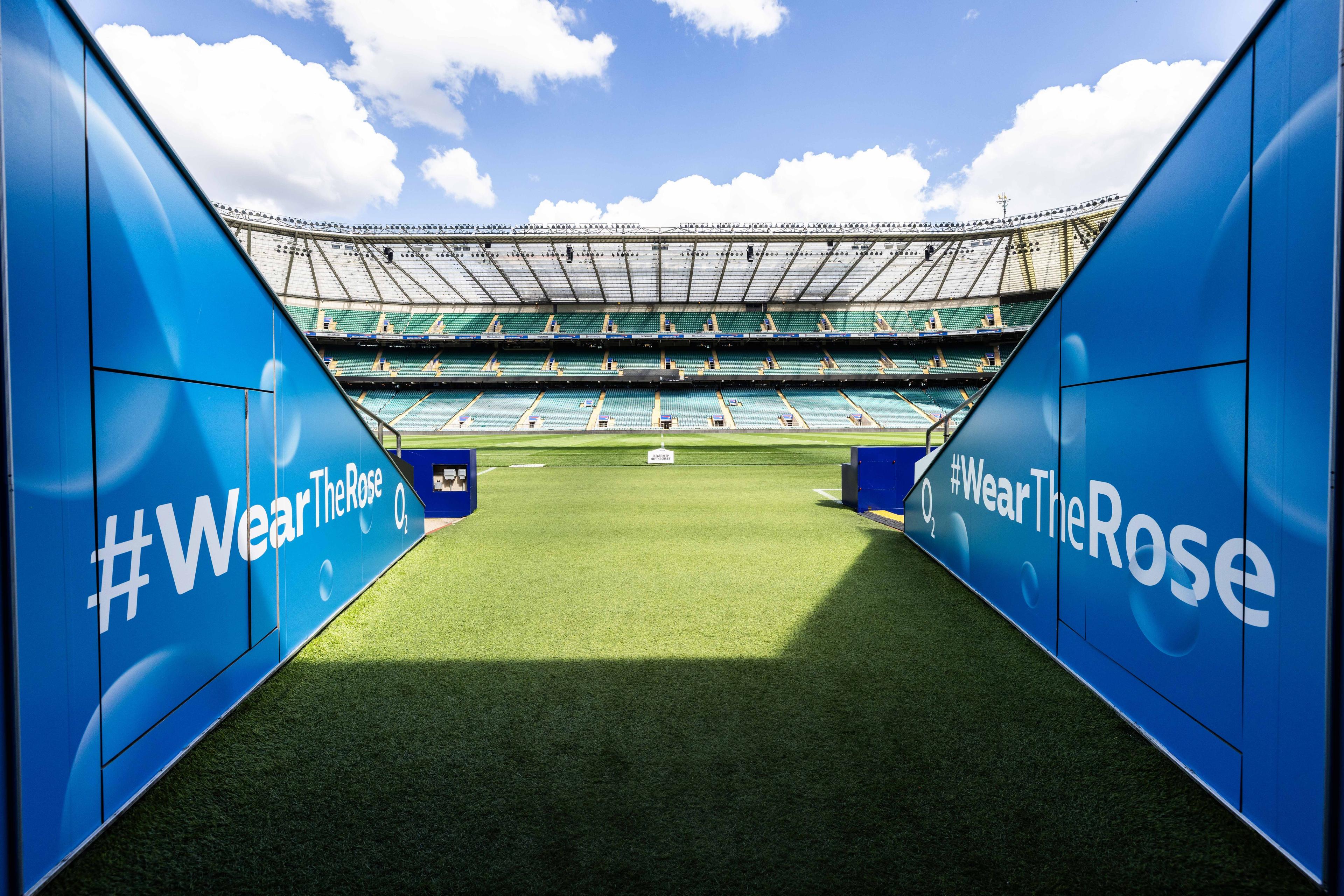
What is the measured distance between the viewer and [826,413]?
39594 millimetres

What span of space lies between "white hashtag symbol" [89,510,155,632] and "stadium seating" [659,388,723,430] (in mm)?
35682

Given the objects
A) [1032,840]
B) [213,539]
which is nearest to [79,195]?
[213,539]

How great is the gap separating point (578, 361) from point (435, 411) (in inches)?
459

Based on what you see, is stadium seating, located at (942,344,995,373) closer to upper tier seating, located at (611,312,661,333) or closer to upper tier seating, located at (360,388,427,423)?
upper tier seating, located at (611,312,661,333)

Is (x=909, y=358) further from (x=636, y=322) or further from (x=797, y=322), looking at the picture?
(x=636, y=322)

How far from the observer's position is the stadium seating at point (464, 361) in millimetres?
44406

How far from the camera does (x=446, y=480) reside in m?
8.17

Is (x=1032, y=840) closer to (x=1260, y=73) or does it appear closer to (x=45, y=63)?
(x=1260, y=73)

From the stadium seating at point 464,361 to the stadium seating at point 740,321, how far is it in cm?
1885

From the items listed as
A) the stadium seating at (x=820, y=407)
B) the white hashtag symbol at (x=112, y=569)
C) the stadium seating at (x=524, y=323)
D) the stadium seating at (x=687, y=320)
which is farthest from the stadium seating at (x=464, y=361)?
the white hashtag symbol at (x=112, y=569)

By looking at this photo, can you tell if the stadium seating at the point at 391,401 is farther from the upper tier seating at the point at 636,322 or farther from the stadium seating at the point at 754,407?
the stadium seating at the point at 754,407

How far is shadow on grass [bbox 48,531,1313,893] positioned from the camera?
1778 mm

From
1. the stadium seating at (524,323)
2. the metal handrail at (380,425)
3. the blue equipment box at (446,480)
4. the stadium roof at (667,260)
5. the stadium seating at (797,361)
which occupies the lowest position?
the blue equipment box at (446,480)

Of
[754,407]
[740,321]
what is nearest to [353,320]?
[740,321]
